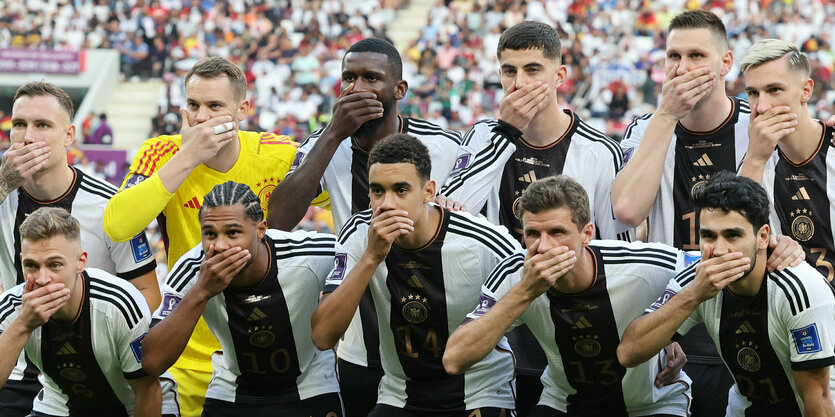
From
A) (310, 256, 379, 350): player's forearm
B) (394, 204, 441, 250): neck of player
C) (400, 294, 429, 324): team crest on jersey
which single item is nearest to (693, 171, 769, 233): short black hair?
(394, 204, 441, 250): neck of player

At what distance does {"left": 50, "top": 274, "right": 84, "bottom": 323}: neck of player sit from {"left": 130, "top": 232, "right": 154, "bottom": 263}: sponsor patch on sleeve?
23.7 inches

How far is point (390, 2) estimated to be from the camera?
2900 centimetres

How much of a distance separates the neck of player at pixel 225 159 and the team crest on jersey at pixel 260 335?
1.13 m

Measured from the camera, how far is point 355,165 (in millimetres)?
6215

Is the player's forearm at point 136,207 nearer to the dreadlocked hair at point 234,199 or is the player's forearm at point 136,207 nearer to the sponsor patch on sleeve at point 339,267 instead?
the dreadlocked hair at point 234,199

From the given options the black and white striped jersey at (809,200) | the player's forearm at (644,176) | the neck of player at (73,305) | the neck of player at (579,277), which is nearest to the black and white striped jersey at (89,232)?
the neck of player at (73,305)

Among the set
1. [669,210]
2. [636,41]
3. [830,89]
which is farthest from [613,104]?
[669,210]

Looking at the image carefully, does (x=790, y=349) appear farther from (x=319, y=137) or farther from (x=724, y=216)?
(x=319, y=137)

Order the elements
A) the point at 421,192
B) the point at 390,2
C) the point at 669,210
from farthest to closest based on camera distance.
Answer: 1. the point at 390,2
2. the point at 669,210
3. the point at 421,192

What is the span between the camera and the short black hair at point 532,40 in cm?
591

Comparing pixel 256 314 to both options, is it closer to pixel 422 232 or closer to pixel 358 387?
pixel 358 387

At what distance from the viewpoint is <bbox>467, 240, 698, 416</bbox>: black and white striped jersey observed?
5238 mm

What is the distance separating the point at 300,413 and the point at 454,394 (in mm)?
877

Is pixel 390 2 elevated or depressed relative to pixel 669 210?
elevated
